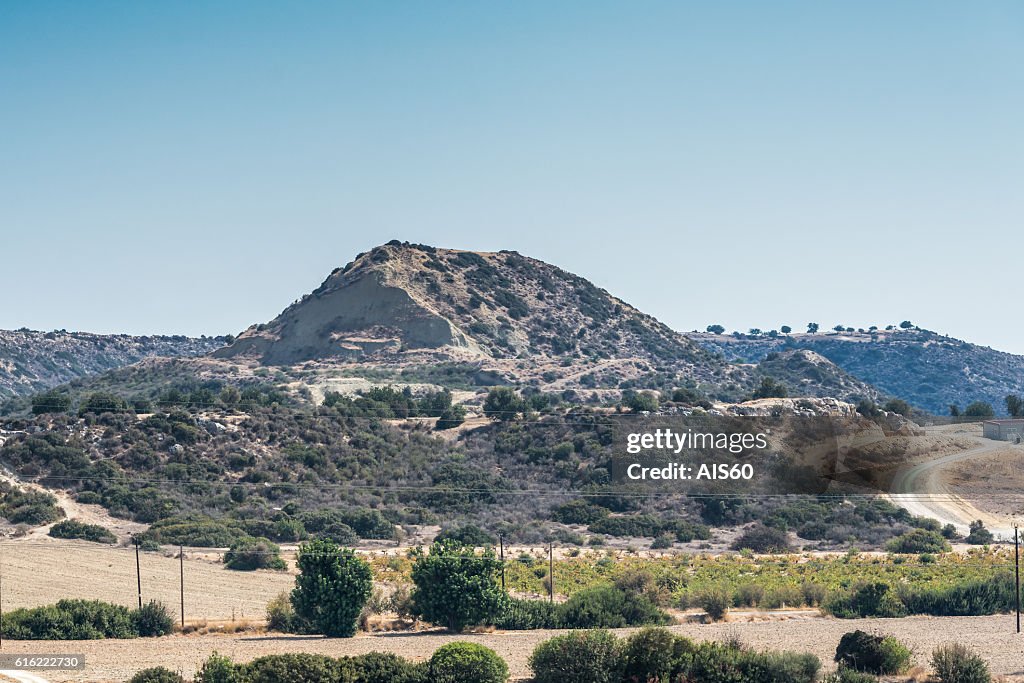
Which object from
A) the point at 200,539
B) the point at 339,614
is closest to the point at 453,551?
the point at 339,614

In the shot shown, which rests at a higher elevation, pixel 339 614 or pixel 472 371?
pixel 472 371

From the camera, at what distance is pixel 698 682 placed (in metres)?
31.6

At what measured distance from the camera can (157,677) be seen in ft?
101

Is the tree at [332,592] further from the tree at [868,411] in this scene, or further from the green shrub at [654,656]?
the tree at [868,411]

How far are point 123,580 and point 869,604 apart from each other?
101 ft

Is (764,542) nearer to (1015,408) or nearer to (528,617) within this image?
(528,617)

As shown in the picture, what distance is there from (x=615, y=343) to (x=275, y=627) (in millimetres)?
107839

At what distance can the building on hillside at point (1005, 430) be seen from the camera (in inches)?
3201

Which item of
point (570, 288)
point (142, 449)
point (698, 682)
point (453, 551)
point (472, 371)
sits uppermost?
point (570, 288)

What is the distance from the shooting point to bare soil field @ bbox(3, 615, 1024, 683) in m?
35.3

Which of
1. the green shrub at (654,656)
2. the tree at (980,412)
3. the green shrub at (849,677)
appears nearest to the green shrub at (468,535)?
the green shrub at (654,656)

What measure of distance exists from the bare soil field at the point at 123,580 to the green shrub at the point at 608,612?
11.8 m

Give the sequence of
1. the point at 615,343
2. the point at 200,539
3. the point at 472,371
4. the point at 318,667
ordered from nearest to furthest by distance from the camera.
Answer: the point at 318,667 < the point at 200,539 < the point at 472,371 < the point at 615,343

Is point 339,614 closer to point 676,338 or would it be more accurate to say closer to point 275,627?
point 275,627
